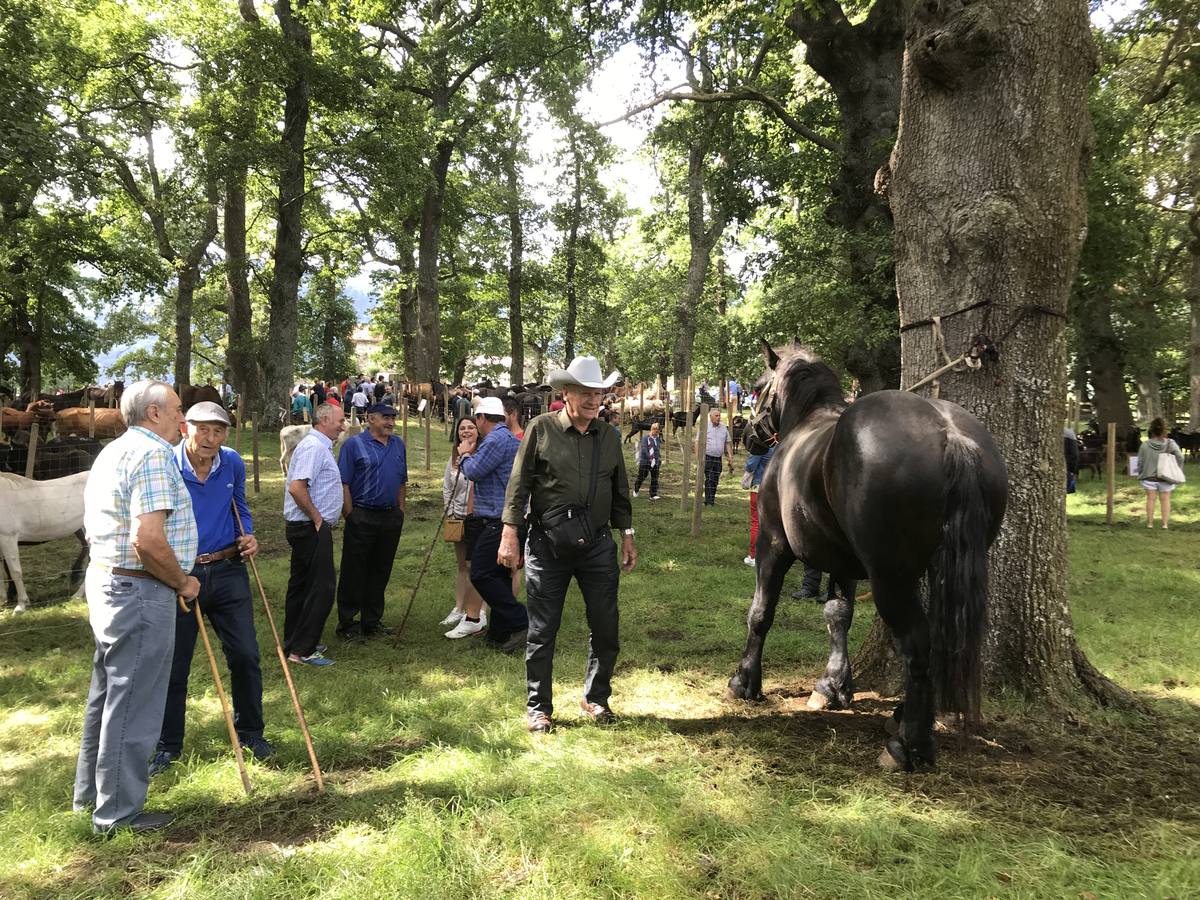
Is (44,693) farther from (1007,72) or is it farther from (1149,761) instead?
(1007,72)

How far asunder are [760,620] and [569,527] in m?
1.51

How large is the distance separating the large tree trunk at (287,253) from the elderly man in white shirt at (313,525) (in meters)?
15.2

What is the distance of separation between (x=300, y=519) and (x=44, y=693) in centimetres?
210

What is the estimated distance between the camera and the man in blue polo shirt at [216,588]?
4.04 m

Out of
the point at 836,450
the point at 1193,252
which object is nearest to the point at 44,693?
the point at 836,450

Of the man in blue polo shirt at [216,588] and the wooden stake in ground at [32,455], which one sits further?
the wooden stake in ground at [32,455]

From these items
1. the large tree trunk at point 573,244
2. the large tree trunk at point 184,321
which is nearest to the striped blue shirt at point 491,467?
the large tree trunk at point 184,321

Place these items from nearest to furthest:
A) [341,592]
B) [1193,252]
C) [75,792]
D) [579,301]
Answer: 1. [75,792]
2. [341,592]
3. [1193,252]
4. [579,301]

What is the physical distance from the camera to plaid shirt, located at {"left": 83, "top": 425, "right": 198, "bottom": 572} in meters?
3.24

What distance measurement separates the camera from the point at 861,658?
503 cm

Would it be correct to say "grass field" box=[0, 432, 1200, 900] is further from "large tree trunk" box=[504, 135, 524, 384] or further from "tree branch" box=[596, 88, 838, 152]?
"large tree trunk" box=[504, 135, 524, 384]

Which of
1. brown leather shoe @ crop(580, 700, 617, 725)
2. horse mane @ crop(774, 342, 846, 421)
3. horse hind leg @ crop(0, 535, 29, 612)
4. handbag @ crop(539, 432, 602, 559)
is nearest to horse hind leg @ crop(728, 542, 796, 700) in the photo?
brown leather shoe @ crop(580, 700, 617, 725)

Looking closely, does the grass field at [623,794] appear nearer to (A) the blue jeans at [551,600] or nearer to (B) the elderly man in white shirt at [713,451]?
(A) the blue jeans at [551,600]

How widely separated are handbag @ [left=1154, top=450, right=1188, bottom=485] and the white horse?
15825mm
